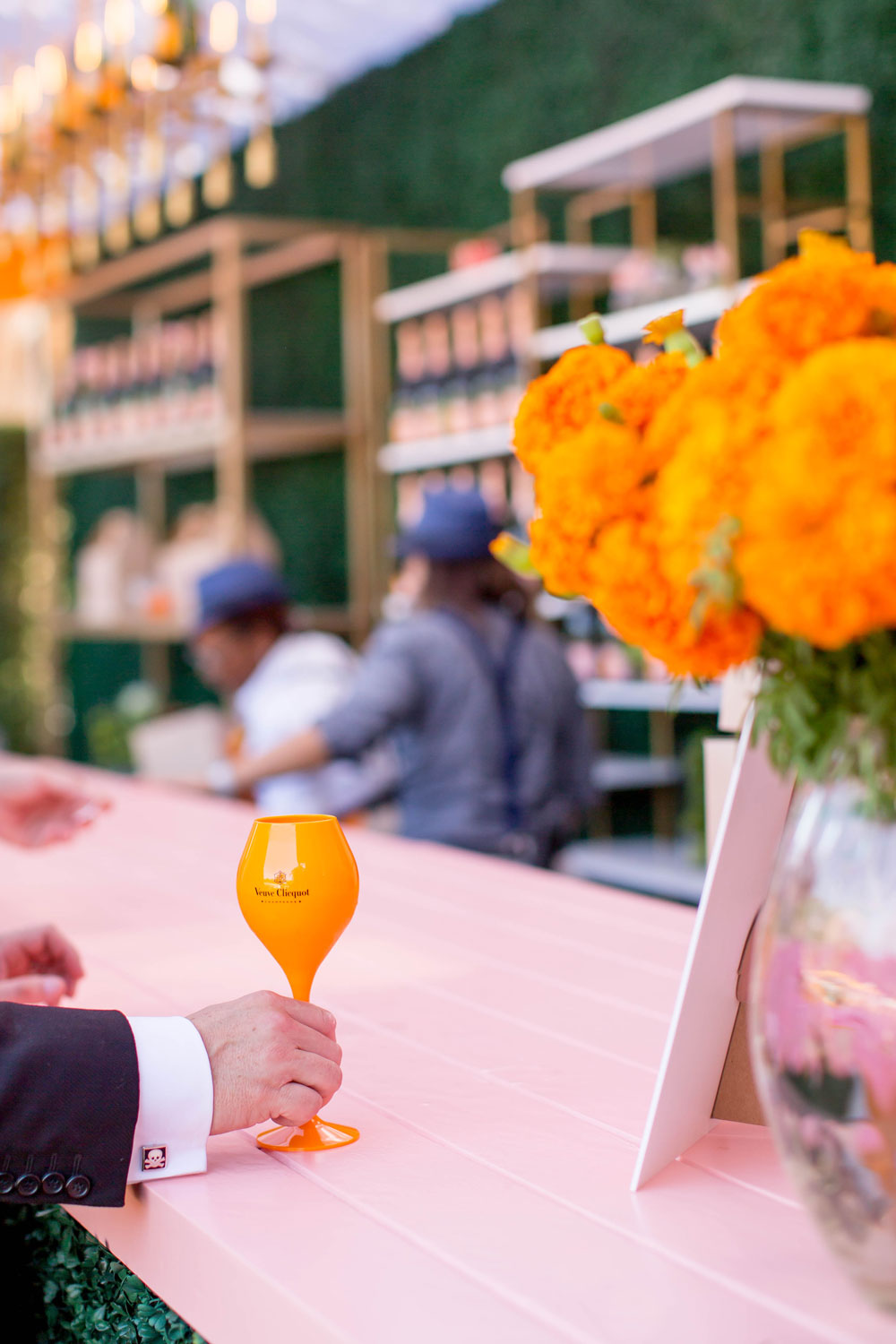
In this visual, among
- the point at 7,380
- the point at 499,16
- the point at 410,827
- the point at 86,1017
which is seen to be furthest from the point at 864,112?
the point at 7,380

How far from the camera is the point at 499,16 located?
5.02 meters

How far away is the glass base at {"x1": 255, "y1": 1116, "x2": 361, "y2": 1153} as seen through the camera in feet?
2.83

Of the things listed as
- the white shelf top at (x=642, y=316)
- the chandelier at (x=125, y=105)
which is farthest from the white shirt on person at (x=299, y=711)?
the chandelier at (x=125, y=105)

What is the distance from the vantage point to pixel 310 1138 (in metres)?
0.87

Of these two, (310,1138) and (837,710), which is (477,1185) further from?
(837,710)

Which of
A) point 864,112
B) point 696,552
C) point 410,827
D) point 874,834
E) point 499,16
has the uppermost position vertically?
point 499,16

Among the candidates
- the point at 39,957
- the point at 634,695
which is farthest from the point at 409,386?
the point at 39,957

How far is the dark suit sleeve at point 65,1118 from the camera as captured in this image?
0.83 metres

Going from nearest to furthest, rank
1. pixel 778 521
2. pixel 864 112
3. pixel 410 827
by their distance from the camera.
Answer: pixel 778 521 < pixel 410 827 < pixel 864 112

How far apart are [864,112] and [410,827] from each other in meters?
2.22

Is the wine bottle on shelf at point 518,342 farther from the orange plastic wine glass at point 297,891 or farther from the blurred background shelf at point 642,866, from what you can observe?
the orange plastic wine glass at point 297,891

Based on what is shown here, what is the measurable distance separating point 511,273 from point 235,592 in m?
1.66

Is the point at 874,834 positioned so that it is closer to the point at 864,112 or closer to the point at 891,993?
the point at 891,993

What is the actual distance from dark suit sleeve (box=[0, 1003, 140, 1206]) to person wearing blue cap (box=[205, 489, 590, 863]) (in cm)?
198
